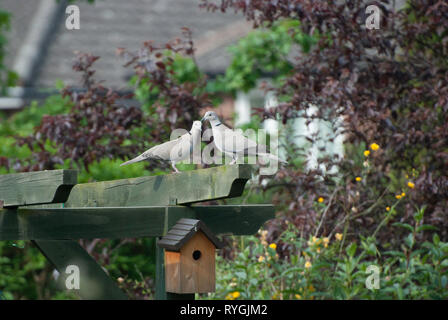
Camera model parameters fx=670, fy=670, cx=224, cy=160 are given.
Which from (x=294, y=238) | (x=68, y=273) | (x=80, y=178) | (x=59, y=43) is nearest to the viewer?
(x=68, y=273)

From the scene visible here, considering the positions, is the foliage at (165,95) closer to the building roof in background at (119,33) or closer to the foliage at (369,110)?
the foliage at (369,110)

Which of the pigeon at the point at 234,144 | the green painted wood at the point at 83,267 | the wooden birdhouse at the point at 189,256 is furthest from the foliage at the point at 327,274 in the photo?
the pigeon at the point at 234,144

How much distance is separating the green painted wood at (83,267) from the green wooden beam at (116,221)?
35 cm

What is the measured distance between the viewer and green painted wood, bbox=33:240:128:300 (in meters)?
3.45

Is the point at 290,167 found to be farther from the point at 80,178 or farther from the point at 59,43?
the point at 59,43

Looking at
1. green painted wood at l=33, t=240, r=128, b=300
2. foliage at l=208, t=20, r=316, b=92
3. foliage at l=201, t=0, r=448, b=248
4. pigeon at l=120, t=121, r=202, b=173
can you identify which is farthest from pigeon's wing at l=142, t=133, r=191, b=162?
foliage at l=208, t=20, r=316, b=92

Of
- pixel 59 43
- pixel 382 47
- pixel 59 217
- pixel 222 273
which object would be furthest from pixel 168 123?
pixel 59 43

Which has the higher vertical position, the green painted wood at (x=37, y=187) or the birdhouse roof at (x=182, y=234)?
the green painted wood at (x=37, y=187)

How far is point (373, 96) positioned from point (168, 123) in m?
1.75

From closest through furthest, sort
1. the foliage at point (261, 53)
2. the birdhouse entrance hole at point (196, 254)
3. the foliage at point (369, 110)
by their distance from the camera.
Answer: the birdhouse entrance hole at point (196, 254) → the foliage at point (369, 110) → the foliage at point (261, 53)

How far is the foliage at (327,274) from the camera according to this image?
15.1ft

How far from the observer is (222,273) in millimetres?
5227

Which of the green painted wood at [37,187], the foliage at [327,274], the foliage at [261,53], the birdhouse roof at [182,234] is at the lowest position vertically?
the foliage at [327,274]

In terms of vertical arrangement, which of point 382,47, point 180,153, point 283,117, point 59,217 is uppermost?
point 382,47
